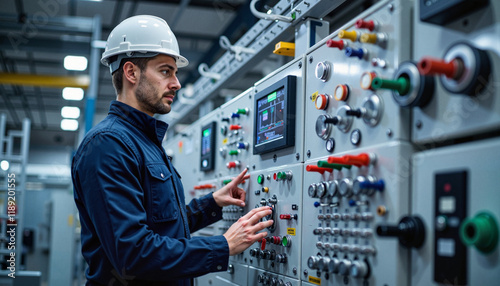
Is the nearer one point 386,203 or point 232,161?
point 386,203

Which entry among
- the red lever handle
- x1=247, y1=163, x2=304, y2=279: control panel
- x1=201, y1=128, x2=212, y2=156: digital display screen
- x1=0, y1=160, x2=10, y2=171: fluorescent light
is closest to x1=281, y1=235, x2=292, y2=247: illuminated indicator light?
x1=247, y1=163, x2=304, y2=279: control panel

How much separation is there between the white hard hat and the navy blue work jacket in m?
0.22

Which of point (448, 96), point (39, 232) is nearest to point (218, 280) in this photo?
point (448, 96)

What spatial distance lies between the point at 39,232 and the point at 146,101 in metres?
7.50

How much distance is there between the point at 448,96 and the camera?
100 centimetres

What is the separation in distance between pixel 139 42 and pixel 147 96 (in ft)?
0.78

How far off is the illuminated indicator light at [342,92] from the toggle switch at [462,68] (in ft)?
1.26

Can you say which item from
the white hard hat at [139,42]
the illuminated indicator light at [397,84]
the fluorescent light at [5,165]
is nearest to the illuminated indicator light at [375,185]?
the illuminated indicator light at [397,84]

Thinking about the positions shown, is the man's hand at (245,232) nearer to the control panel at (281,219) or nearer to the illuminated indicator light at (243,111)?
the control panel at (281,219)

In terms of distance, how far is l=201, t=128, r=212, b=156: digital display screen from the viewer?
269 centimetres

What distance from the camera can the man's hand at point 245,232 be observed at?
162cm

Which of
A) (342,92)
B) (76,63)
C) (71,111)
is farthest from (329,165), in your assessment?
(71,111)

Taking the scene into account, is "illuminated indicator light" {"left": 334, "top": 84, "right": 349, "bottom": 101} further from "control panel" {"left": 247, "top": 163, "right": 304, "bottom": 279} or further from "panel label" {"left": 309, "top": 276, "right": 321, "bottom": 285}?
"panel label" {"left": 309, "top": 276, "right": 321, "bottom": 285}

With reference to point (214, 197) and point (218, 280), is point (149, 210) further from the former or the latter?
point (218, 280)
